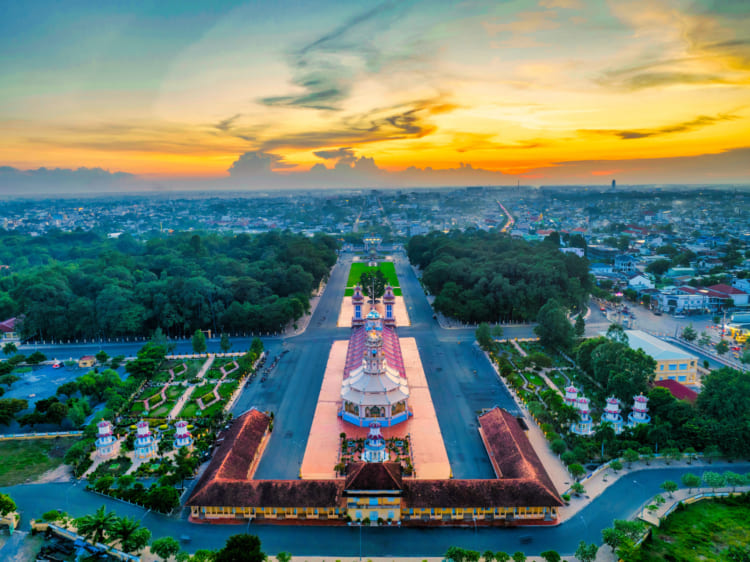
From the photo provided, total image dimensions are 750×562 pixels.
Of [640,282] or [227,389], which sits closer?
[227,389]

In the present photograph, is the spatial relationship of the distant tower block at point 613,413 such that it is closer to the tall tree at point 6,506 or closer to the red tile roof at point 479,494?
the red tile roof at point 479,494

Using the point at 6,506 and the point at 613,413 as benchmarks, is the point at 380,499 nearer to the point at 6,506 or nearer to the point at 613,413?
the point at 613,413

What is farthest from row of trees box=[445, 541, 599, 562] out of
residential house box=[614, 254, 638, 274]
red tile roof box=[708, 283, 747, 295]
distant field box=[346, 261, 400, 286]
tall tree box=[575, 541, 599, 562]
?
residential house box=[614, 254, 638, 274]

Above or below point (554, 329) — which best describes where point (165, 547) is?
below

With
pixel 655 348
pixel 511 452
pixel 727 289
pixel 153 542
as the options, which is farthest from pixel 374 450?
pixel 727 289

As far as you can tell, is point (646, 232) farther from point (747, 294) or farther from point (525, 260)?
point (525, 260)

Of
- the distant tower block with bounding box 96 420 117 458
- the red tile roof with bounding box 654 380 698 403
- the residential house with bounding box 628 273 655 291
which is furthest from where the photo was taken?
the residential house with bounding box 628 273 655 291

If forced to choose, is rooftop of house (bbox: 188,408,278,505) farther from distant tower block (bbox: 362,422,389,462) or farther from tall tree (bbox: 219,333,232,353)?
tall tree (bbox: 219,333,232,353)
